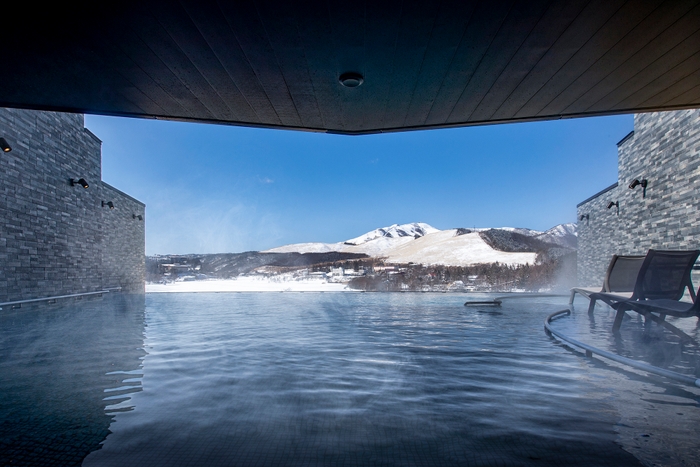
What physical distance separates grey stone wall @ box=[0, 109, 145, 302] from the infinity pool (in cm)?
394

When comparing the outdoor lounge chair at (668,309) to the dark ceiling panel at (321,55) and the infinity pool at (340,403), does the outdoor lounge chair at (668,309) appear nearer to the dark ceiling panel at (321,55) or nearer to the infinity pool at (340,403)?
the infinity pool at (340,403)

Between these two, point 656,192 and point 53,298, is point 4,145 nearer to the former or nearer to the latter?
point 53,298

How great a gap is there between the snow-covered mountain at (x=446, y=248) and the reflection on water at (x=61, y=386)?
11.7 meters

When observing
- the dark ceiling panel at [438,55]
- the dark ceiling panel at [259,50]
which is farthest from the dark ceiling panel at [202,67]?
the dark ceiling panel at [438,55]

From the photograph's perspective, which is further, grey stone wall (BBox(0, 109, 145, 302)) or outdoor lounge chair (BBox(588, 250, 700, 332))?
grey stone wall (BBox(0, 109, 145, 302))

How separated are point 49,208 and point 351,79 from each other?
295 inches

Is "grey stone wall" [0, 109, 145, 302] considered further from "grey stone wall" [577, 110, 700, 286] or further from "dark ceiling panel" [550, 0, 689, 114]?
"grey stone wall" [577, 110, 700, 286]

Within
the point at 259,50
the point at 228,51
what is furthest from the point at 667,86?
the point at 228,51

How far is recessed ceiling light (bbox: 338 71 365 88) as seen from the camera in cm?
289

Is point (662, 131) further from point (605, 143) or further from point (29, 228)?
point (29, 228)

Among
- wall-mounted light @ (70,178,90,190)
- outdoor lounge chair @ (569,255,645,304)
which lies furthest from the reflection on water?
outdoor lounge chair @ (569,255,645,304)

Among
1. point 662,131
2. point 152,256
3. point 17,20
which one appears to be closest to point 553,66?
point 17,20

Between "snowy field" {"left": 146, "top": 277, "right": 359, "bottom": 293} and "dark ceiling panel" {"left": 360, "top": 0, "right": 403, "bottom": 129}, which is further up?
"dark ceiling panel" {"left": 360, "top": 0, "right": 403, "bottom": 129}

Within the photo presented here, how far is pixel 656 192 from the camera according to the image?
6.74m
